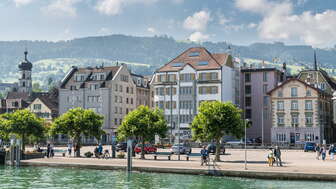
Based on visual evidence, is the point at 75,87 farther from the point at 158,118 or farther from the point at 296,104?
the point at 158,118

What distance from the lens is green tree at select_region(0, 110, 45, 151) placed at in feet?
257

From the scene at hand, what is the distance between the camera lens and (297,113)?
111 metres

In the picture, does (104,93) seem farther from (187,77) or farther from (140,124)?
(140,124)

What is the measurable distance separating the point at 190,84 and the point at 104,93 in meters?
24.8

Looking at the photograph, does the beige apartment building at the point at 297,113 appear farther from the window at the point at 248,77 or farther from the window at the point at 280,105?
the window at the point at 248,77

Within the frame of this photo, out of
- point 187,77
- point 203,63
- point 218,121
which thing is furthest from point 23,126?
point 203,63

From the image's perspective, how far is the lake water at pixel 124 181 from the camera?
4447 centimetres

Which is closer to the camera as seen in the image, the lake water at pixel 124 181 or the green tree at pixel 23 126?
the lake water at pixel 124 181

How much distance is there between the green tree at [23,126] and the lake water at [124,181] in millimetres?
23211

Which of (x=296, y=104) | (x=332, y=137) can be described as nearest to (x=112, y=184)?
(x=296, y=104)

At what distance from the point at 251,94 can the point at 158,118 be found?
59782 mm

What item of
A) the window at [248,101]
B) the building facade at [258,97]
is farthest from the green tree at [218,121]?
the window at [248,101]

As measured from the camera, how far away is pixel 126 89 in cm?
13775

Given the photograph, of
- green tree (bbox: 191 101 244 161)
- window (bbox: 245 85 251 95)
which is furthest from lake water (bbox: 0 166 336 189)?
window (bbox: 245 85 251 95)
